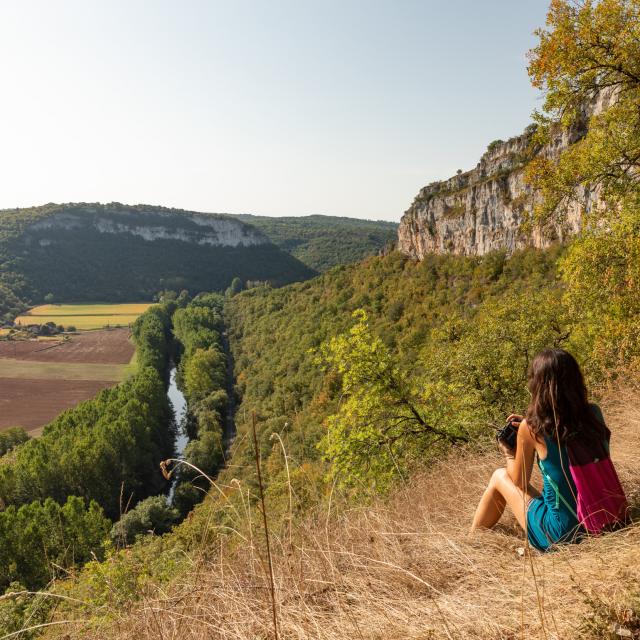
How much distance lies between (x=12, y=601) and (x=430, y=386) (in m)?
12.9

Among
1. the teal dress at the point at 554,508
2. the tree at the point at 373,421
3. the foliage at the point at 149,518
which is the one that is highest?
the teal dress at the point at 554,508

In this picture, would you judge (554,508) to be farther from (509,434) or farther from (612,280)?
(612,280)

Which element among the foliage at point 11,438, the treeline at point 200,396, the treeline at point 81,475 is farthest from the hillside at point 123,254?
the treeline at point 81,475

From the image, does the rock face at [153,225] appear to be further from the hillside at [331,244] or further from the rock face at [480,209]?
the rock face at [480,209]

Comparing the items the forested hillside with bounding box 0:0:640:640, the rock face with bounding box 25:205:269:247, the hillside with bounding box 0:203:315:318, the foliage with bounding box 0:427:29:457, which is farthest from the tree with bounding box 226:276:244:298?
the forested hillside with bounding box 0:0:640:640

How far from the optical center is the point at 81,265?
138375 millimetres

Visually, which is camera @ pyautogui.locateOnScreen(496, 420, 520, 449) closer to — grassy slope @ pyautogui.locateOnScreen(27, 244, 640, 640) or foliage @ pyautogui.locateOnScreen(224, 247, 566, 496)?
grassy slope @ pyautogui.locateOnScreen(27, 244, 640, 640)

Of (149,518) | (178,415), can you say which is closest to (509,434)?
(149,518)

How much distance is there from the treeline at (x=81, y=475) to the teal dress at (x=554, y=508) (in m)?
15.5

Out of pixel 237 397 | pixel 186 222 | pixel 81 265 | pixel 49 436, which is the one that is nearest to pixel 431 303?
pixel 237 397

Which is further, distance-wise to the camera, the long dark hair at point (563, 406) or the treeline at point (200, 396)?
the treeline at point (200, 396)

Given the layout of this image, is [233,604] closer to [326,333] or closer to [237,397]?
[326,333]

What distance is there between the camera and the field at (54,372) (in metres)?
51.1

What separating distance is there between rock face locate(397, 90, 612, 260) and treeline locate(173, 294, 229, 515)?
30.8m
